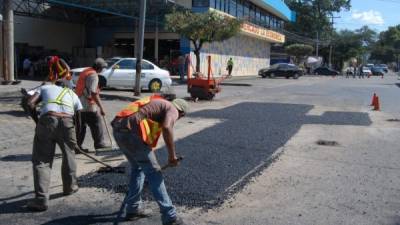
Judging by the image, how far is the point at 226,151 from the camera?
31.4ft

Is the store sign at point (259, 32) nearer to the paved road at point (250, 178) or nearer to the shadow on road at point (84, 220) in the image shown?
the paved road at point (250, 178)

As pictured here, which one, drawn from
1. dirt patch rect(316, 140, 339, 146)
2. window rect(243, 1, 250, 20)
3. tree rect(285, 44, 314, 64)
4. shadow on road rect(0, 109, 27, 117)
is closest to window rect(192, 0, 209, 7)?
window rect(243, 1, 250, 20)

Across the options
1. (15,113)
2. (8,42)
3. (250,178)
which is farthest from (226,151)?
(8,42)

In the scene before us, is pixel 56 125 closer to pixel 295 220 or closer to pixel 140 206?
pixel 140 206

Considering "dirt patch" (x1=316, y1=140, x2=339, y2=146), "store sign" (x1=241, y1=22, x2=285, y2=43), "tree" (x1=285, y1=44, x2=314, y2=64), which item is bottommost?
"dirt patch" (x1=316, y1=140, x2=339, y2=146)

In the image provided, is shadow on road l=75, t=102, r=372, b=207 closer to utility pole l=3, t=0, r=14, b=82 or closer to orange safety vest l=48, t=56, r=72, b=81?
orange safety vest l=48, t=56, r=72, b=81

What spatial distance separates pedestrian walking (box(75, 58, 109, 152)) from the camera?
9.09 m

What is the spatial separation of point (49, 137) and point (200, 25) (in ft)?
84.5

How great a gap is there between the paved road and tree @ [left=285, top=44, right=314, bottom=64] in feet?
210

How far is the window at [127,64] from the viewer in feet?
76.5

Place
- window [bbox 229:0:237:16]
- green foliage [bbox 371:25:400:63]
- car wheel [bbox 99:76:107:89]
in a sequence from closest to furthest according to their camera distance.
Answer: car wheel [bbox 99:76:107:89] < window [bbox 229:0:237:16] < green foliage [bbox 371:25:400:63]

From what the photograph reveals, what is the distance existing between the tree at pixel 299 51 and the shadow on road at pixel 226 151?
61.0 metres

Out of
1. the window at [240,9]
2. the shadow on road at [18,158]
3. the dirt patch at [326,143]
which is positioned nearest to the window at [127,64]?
the dirt patch at [326,143]

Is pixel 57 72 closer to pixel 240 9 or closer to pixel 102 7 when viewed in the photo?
pixel 102 7
